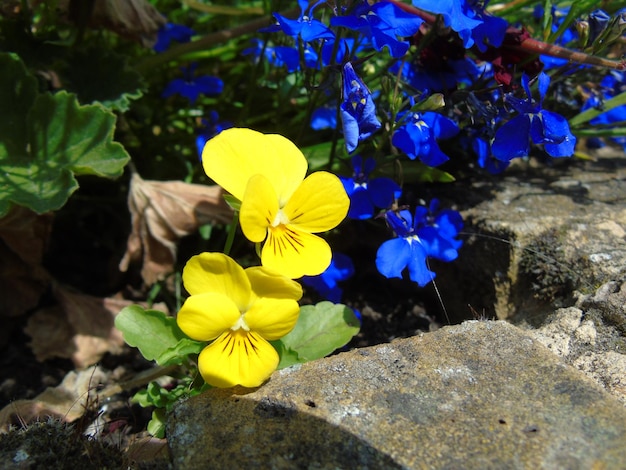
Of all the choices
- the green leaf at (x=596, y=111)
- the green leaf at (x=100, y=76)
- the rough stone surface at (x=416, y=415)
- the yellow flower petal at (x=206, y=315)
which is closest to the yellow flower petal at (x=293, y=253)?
the yellow flower petal at (x=206, y=315)

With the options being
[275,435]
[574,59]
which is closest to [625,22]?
[574,59]

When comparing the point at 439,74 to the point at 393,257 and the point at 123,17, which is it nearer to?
the point at 393,257

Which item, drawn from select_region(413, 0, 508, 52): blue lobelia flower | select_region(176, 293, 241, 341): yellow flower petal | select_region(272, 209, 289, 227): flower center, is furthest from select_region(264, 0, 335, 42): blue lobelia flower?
select_region(176, 293, 241, 341): yellow flower petal

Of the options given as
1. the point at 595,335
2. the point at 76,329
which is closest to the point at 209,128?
the point at 76,329

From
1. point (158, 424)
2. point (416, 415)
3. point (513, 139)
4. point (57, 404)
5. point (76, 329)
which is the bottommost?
point (76, 329)

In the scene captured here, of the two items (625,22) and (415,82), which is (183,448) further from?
(625,22)

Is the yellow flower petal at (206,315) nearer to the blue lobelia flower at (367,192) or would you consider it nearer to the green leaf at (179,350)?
the green leaf at (179,350)

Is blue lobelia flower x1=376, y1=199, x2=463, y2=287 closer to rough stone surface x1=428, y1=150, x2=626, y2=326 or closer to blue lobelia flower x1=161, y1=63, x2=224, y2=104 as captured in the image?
rough stone surface x1=428, y1=150, x2=626, y2=326

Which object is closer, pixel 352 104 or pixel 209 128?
pixel 352 104
